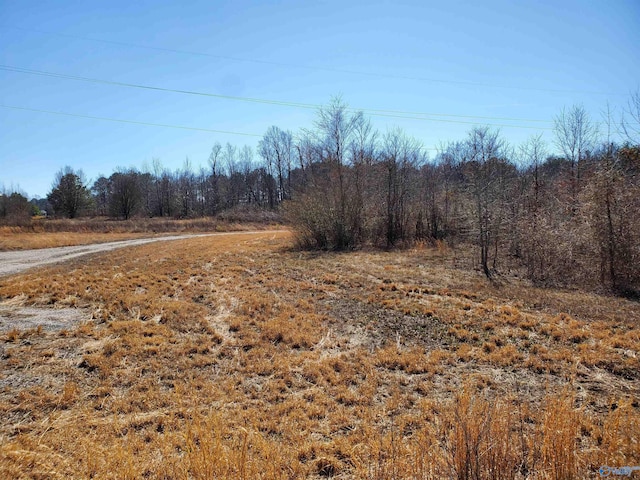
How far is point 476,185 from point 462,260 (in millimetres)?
3721

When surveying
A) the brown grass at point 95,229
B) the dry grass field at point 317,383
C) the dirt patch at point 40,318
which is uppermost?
the brown grass at point 95,229

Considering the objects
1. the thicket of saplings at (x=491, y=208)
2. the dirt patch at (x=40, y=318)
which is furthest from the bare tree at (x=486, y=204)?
the dirt patch at (x=40, y=318)

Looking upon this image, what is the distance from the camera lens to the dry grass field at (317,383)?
228cm

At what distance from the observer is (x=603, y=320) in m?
6.39

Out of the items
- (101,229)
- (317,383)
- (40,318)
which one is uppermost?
(101,229)

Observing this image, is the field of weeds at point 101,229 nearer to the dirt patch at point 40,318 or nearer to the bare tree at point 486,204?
the dirt patch at point 40,318

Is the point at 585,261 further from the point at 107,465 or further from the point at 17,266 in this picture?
the point at 17,266

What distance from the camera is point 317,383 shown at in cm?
418

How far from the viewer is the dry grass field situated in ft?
7.48

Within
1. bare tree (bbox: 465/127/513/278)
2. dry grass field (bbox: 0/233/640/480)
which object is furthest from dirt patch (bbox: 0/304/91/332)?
bare tree (bbox: 465/127/513/278)

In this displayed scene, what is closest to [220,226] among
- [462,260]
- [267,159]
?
[267,159]

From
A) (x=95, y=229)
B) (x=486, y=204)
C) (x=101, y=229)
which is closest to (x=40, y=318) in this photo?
(x=486, y=204)

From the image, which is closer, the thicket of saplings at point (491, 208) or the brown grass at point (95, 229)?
the thicket of saplings at point (491, 208)

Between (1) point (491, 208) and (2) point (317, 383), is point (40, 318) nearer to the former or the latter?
(2) point (317, 383)
